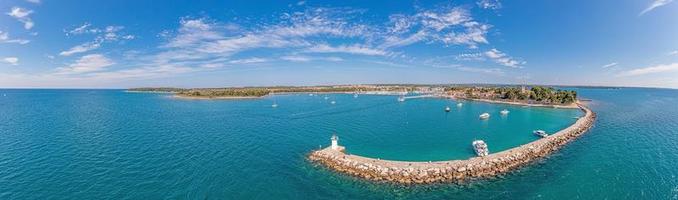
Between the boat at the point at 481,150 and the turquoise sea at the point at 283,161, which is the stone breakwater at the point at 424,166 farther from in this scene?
the turquoise sea at the point at 283,161

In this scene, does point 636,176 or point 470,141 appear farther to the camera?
point 470,141

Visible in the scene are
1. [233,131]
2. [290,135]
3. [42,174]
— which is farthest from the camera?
[233,131]

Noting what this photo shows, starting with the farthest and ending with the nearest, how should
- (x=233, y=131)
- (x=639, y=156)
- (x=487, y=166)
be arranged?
(x=233, y=131) < (x=639, y=156) < (x=487, y=166)

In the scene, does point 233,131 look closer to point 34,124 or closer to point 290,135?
point 290,135

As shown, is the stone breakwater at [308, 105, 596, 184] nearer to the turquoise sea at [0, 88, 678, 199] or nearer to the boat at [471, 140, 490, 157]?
the boat at [471, 140, 490, 157]

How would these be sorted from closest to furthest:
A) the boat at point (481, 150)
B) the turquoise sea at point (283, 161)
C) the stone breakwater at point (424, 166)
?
the turquoise sea at point (283, 161) < the stone breakwater at point (424, 166) < the boat at point (481, 150)

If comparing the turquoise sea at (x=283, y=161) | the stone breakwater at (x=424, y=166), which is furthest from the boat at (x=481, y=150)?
the turquoise sea at (x=283, y=161)

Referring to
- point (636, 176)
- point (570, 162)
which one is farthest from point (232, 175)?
point (636, 176)

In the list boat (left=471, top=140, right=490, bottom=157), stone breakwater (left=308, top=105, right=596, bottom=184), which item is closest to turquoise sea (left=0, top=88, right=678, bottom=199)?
boat (left=471, top=140, right=490, bottom=157)

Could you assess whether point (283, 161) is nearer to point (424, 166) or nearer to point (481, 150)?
point (424, 166)
